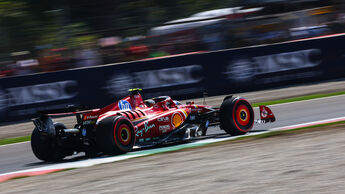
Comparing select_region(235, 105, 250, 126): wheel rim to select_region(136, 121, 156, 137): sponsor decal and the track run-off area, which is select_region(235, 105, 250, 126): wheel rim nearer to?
the track run-off area

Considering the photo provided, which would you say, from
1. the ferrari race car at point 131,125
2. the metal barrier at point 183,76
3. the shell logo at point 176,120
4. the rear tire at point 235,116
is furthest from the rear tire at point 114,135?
the metal barrier at point 183,76

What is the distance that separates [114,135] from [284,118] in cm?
518

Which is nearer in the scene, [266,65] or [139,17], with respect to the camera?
[266,65]

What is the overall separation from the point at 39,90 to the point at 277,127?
861 cm

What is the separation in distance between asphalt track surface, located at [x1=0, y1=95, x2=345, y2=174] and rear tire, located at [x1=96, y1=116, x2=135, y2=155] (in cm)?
80

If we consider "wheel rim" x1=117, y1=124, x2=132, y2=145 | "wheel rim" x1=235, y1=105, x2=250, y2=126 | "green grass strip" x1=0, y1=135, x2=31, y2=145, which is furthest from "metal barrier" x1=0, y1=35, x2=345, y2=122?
"wheel rim" x1=117, y1=124, x2=132, y2=145

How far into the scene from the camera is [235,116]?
9734 mm

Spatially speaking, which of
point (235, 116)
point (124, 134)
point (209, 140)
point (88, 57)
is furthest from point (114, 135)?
point (88, 57)

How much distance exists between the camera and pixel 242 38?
19.4 m

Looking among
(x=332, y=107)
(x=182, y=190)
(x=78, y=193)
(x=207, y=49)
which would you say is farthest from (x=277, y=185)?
(x=207, y=49)

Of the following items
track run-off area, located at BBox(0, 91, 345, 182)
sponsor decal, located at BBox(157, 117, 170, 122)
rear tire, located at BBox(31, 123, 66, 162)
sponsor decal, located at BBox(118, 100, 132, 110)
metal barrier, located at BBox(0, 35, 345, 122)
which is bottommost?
track run-off area, located at BBox(0, 91, 345, 182)

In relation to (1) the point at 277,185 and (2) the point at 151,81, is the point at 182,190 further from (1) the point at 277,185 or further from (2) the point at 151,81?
(2) the point at 151,81

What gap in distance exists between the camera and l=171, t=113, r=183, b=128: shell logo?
31.7ft

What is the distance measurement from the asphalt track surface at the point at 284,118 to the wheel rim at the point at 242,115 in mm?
703
